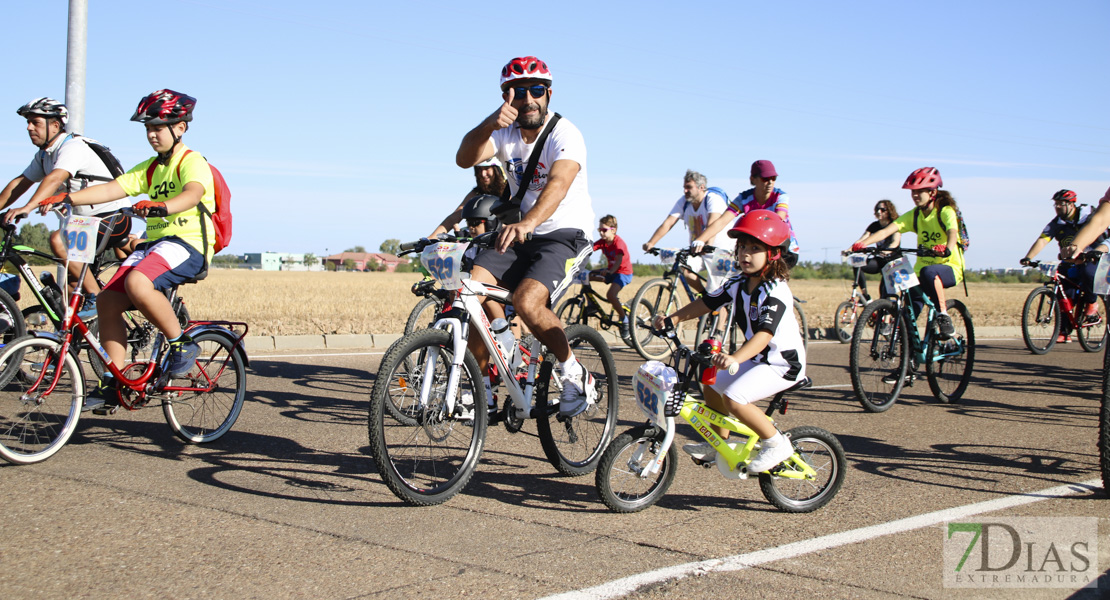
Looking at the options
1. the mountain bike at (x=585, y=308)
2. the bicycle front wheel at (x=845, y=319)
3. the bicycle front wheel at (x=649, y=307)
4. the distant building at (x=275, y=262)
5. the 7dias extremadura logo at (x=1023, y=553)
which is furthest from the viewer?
the distant building at (x=275, y=262)

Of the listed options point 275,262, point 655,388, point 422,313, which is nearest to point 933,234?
point 422,313

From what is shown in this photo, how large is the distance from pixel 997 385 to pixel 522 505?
7.08 meters

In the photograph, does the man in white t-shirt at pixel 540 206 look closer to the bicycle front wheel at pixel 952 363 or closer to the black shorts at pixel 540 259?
the black shorts at pixel 540 259

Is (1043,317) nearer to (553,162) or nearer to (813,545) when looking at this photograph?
(553,162)

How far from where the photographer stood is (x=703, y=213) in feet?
34.7

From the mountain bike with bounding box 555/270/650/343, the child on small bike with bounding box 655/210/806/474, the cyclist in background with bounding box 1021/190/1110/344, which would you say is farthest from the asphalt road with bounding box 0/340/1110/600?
the cyclist in background with bounding box 1021/190/1110/344

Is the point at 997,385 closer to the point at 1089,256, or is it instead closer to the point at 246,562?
the point at 1089,256

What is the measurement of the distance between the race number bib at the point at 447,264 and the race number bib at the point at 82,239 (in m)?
2.08

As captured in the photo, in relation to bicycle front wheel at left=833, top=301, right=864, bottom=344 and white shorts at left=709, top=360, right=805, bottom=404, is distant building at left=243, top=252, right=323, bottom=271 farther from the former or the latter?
white shorts at left=709, top=360, right=805, bottom=404

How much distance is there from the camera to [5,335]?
6.82 meters

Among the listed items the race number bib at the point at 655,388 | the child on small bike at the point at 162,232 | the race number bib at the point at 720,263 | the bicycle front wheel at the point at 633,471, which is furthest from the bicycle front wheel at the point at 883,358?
the child on small bike at the point at 162,232

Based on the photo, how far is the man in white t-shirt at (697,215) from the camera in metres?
10.4

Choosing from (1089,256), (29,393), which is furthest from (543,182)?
(1089,256)

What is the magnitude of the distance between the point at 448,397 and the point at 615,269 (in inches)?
321
